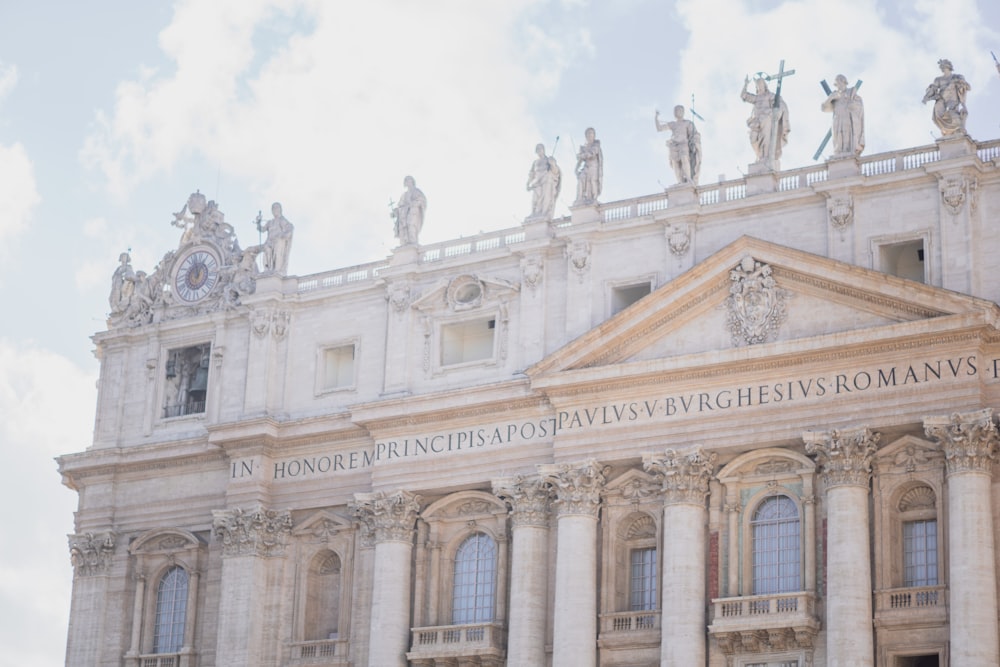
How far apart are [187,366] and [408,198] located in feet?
27.6

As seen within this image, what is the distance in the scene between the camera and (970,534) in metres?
41.5

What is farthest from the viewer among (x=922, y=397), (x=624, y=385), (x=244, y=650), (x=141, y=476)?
(x=141, y=476)

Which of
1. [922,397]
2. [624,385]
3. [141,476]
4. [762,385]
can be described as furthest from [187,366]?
[922,397]

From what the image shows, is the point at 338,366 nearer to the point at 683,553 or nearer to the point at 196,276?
the point at 196,276

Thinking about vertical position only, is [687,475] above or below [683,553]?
above

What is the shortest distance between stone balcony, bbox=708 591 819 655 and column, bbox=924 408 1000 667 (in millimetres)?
3307

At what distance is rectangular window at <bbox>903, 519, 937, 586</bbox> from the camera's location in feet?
143

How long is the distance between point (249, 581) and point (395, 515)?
4.63m

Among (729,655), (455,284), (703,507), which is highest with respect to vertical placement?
(455,284)

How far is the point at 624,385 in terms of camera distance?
46969 millimetres

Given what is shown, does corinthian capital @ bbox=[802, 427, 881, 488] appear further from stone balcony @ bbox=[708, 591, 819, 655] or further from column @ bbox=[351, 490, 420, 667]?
column @ bbox=[351, 490, 420, 667]

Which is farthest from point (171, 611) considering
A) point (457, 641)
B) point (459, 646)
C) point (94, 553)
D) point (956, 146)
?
point (956, 146)

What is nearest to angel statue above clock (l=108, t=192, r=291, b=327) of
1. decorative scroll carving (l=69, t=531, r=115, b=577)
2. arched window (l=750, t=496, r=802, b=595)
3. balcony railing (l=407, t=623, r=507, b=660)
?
decorative scroll carving (l=69, t=531, r=115, b=577)

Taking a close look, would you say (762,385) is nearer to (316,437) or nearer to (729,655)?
(729,655)
